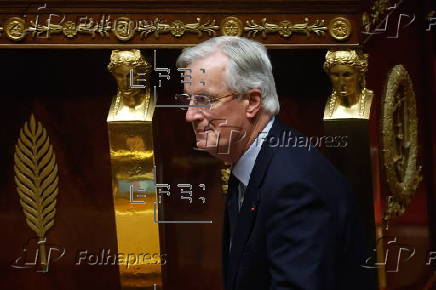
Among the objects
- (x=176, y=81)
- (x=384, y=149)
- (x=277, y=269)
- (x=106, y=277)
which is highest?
(x=176, y=81)

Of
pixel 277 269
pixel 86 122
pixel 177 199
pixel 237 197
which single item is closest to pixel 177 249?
pixel 177 199

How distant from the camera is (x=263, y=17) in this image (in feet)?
8.43

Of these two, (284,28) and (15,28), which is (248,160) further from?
(15,28)

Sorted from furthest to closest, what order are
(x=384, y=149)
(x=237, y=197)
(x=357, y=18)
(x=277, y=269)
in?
(x=384, y=149) → (x=357, y=18) → (x=237, y=197) → (x=277, y=269)

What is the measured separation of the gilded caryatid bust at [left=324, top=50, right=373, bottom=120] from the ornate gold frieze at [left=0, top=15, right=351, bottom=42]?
63 millimetres

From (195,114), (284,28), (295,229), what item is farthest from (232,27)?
(295,229)

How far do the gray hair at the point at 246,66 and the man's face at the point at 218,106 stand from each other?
2 centimetres

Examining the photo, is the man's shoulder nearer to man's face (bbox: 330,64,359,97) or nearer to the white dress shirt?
the white dress shirt

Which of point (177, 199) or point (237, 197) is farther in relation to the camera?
point (177, 199)

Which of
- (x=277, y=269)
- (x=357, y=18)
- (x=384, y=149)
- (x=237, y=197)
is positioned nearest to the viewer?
(x=277, y=269)

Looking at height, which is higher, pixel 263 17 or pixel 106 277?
pixel 263 17

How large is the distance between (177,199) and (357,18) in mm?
826

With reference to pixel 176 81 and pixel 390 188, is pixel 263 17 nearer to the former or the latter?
pixel 176 81

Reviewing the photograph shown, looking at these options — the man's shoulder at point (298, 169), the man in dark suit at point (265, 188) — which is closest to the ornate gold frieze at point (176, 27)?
the man in dark suit at point (265, 188)
